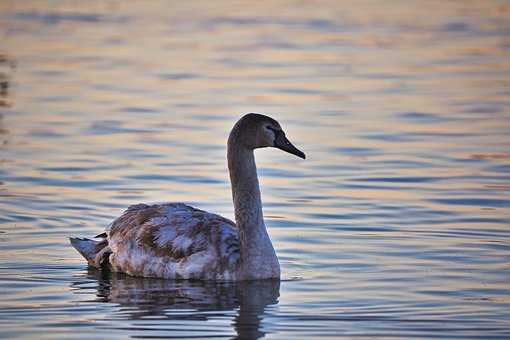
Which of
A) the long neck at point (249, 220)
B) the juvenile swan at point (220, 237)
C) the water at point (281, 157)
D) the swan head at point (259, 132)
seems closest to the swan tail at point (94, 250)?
the juvenile swan at point (220, 237)

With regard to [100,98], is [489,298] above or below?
below

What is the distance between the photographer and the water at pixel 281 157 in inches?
482

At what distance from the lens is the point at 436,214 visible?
1612cm

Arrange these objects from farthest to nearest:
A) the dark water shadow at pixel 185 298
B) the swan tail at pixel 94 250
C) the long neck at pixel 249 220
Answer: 1. the swan tail at pixel 94 250
2. the long neck at pixel 249 220
3. the dark water shadow at pixel 185 298

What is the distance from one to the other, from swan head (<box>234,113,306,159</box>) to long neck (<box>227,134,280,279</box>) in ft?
0.31

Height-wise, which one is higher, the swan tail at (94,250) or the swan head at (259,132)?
the swan head at (259,132)

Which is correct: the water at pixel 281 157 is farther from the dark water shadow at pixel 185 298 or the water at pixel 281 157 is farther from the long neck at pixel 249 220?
the long neck at pixel 249 220

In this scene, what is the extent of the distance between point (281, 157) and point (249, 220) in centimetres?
656

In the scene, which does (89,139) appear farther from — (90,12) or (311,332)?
(90,12)

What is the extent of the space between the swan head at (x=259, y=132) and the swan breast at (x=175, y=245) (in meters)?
0.84

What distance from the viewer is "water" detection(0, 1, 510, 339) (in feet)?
40.2

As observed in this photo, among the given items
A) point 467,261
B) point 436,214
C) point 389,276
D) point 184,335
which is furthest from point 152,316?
point 436,214

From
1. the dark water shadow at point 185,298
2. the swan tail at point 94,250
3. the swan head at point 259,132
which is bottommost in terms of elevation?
the dark water shadow at point 185,298

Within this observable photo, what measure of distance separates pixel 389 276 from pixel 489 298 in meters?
1.22
